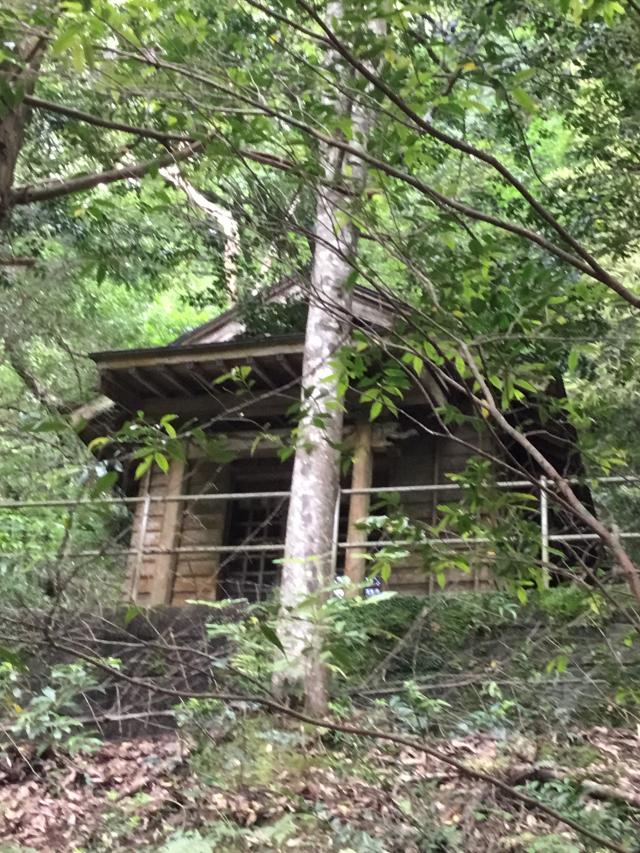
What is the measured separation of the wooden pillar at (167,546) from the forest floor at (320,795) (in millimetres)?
3651

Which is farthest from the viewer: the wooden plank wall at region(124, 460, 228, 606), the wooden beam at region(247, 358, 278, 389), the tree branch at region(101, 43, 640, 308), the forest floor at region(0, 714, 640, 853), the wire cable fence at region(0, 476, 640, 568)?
the wooden plank wall at region(124, 460, 228, 606)

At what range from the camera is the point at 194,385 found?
32.2 ft

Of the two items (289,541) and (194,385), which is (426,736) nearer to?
(289,541)

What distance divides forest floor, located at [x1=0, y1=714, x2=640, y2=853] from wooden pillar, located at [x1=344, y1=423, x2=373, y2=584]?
2752mm

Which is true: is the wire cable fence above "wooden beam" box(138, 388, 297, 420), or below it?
below

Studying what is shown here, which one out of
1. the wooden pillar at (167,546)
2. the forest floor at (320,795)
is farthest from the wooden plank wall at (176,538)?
the forest floor at (320,795)

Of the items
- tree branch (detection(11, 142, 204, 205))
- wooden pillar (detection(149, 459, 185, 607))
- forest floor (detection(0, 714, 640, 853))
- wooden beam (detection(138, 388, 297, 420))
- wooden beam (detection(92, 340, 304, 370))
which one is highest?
tree branch (detection(11, 142, 204, 205))

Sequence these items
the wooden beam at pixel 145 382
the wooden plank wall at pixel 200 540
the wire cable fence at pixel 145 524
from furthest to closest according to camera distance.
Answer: the wooden plank wall at pixel 200 540
the wooden beam at pixel 145 382
the wire cable fence at pixel 145 524

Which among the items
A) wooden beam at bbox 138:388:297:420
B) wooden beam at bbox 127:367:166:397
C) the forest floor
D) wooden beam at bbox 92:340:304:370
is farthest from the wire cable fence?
wooden beam at bbox 92:340:304:370

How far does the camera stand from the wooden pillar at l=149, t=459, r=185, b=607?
9469 millimetres

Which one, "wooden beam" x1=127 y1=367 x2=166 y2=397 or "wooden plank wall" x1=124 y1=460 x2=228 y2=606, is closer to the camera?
"wooden beam" x1=127 y1=367 x2=166 y2=397

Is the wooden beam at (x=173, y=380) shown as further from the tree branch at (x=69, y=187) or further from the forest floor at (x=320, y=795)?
the forest floor at (x=320, y=795)

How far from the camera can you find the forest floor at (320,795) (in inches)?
160

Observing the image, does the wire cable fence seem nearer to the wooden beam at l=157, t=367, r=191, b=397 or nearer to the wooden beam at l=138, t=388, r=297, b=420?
the wooden beam at l=138, t=388, r=297, b=420
